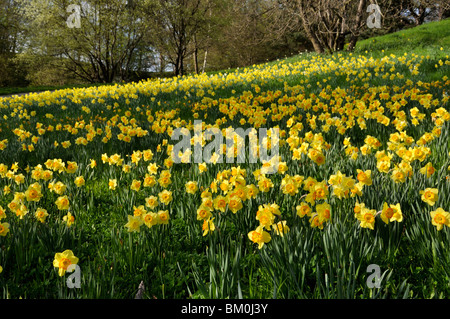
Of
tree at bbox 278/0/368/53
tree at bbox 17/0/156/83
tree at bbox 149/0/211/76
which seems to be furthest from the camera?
tree at bbox 149/0/211/76

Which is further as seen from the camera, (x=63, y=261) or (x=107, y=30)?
(x=107, y=30)

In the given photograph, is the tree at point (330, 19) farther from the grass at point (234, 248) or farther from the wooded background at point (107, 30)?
the grass at point (234, 248)

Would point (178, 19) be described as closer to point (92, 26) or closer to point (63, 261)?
point (92, 26)

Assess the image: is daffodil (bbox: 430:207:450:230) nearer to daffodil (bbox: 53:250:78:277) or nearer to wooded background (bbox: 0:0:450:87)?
daffodil (bbox: 53:250:78:277)

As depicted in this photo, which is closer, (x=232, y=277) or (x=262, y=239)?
(x=232, y=277)

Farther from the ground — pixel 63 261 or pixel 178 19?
pixel 178 19

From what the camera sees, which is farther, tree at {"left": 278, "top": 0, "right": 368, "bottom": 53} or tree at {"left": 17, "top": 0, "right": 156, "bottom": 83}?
tree at {"left": 17, "top": 0, "right": 156, "bottom": 83}

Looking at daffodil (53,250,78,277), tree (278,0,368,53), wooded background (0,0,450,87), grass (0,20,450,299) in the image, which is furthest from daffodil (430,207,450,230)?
→ wooded background (0,0,450,87)

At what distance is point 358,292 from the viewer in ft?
5.28

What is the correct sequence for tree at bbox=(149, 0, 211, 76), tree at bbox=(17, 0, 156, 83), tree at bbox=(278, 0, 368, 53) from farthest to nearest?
tree at bbox=(149, 0, 211, 76), tree at bbox=(17, 0, 156, 83), tree at bbox=(278, 0, 368, 53)

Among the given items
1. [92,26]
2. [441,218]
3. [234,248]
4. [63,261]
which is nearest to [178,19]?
[92,26]
